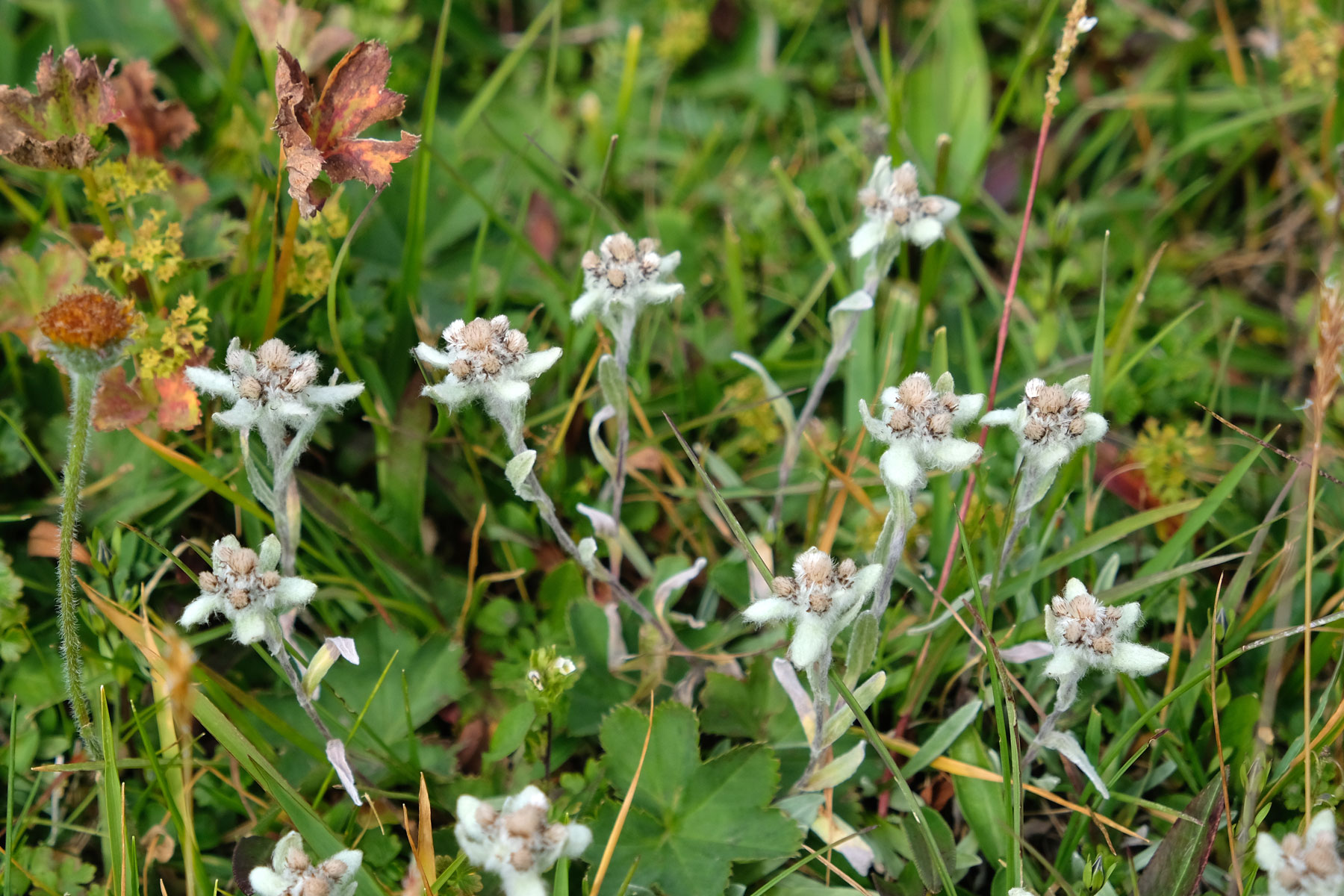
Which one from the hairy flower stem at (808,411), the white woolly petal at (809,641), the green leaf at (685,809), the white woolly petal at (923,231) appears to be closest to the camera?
the white woolly petal at (809,641)

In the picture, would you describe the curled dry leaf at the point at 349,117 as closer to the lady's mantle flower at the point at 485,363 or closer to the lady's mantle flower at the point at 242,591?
the lady's mantle flower at the point at 485,363

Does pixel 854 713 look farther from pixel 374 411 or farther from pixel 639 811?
pixel 374 411

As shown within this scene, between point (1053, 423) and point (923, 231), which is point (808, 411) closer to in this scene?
point (923, 231)

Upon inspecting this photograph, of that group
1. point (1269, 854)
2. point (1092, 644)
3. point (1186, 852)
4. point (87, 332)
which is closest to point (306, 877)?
point (87, 332)

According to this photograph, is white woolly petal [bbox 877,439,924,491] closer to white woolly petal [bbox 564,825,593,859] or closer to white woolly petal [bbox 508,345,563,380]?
white woolly petal [bbox 508,345,563,380]

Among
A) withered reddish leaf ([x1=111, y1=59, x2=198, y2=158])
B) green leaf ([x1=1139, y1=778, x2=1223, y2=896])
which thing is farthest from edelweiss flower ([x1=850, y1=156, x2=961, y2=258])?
withered reddish leaf ([x1=111, y1=59, x2=198, y2=158])

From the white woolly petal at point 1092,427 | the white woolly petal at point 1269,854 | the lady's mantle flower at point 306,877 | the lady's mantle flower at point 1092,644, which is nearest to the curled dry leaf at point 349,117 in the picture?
the lady's mantle flower at point 306,877
